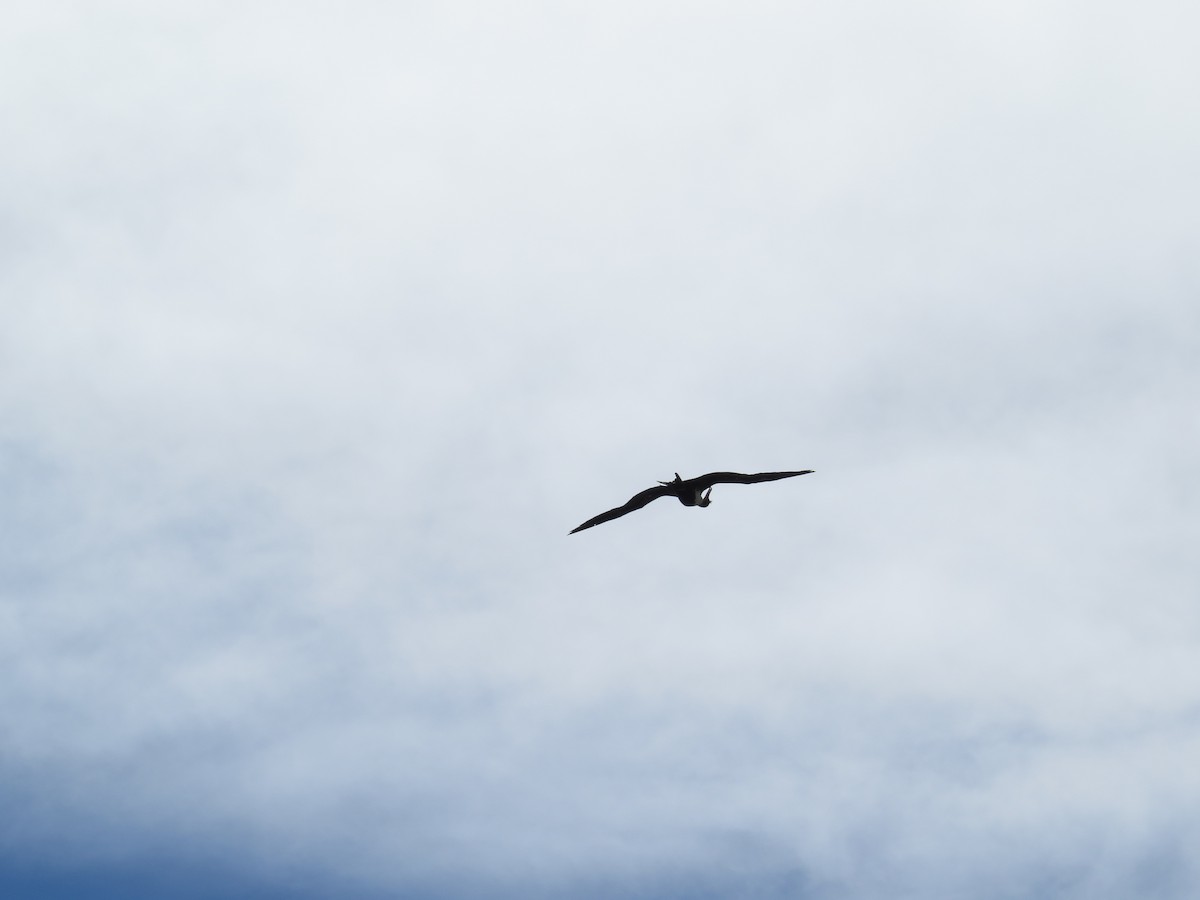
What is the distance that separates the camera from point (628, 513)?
76.2 m

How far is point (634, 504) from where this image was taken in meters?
75.8

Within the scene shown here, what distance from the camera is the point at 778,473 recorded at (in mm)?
73625

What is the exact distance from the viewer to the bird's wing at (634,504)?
245 feet

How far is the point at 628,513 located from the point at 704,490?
335 centimetres

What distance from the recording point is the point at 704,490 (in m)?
74.9

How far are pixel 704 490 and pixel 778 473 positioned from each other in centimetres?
310

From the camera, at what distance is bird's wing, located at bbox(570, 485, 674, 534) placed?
245ft

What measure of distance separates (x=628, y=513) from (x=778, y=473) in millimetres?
6445
